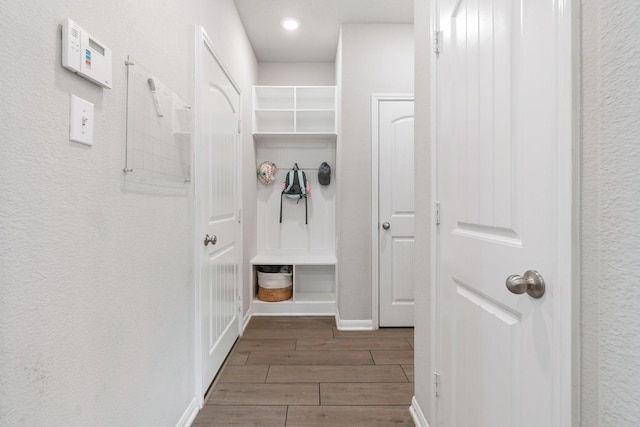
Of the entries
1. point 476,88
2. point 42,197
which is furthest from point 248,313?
point 476,88

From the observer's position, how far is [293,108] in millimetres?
3500

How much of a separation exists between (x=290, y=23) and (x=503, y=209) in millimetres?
2704

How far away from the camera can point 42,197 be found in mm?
799

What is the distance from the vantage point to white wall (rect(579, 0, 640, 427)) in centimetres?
54

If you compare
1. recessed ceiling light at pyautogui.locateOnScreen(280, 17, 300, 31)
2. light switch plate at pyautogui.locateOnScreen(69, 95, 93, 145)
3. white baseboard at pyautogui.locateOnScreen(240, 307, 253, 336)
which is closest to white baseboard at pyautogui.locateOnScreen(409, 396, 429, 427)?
white baseboard at pyautogui.locateOnScreen(240, 307, 253, 336)

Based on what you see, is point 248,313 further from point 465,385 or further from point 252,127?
point 465,385

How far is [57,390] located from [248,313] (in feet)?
7.78

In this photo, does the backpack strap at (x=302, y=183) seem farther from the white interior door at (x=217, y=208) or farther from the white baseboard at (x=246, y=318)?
the white baseboard at (x=246, y=318)

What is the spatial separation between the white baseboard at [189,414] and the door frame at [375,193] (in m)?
1.65

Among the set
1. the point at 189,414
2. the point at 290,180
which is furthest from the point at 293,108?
the point at 189,414

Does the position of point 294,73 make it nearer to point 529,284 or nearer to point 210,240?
point 210,240

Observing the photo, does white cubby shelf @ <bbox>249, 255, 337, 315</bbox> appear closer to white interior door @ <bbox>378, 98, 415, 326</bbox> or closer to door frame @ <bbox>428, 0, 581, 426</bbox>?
white interior door @ <bbox>378, 98, 415, 326</bbox>

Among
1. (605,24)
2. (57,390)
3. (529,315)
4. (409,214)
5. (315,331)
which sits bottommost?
(315,331)

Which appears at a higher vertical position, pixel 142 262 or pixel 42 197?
pixel 42 197
